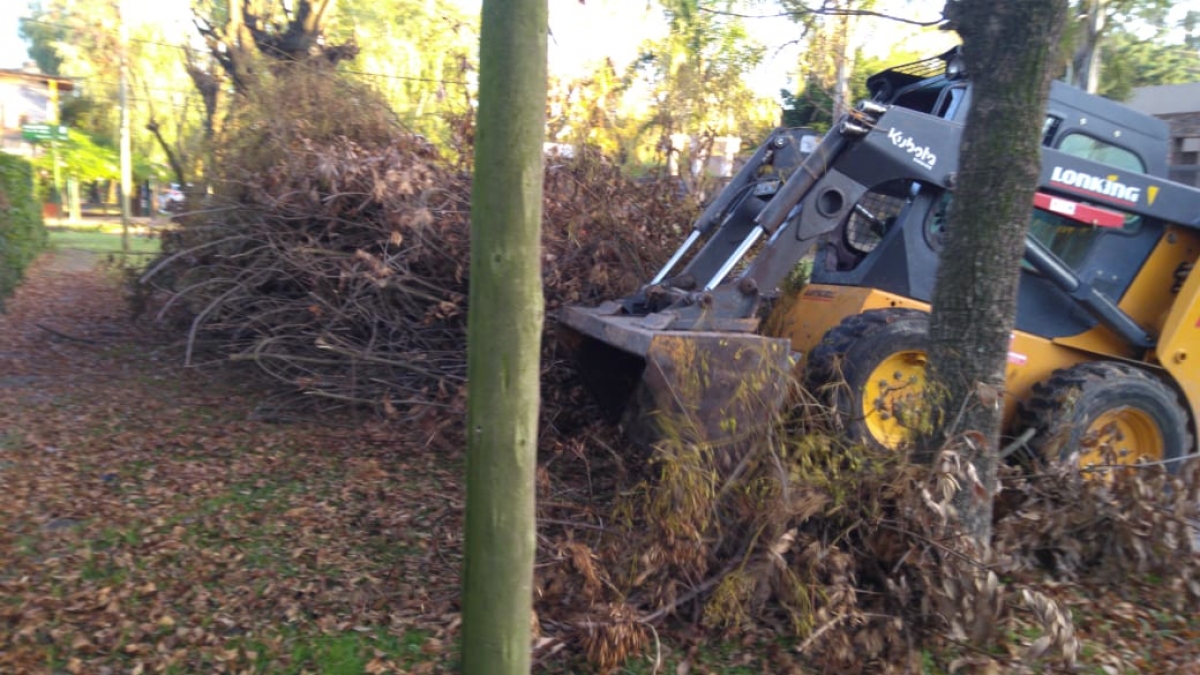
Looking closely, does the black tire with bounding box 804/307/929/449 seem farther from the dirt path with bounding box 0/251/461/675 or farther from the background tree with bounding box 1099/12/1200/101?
the background tree with bounding box 1099/12/1200/101

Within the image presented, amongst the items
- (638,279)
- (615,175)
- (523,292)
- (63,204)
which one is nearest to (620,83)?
(615,175)

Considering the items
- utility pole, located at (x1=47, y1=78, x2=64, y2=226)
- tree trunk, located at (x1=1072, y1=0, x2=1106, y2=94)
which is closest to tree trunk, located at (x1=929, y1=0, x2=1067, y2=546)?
tree trunk, located at (x1=1072, y1=0, x2=1106, y2=94)

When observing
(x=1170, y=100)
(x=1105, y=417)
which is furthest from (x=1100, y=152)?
(x=1170, y=100)

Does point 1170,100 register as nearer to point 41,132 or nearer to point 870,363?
point 870,363

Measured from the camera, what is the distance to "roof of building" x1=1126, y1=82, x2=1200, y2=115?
40.9 ft

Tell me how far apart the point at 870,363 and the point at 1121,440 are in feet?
6.53

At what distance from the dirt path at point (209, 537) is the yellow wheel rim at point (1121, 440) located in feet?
14.3

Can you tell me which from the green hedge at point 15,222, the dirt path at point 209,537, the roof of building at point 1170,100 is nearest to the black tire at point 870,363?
the dirt path at point 209,537

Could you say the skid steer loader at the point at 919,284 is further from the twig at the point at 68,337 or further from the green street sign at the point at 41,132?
the green street sign at the point at 41,132

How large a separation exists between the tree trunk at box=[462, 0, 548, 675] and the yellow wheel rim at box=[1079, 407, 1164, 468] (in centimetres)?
465

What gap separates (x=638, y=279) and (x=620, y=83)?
3.51m

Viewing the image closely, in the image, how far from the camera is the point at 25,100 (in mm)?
42875

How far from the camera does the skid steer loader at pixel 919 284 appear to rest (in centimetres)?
687

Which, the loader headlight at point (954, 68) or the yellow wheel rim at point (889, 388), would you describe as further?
the loader headlight at point (954, 68)
